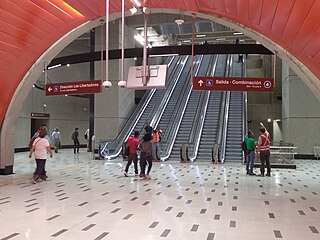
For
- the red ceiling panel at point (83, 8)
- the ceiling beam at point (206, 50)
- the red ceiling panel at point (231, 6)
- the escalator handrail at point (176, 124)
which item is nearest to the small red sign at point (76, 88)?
the red ceiling panel at point (83, 8)

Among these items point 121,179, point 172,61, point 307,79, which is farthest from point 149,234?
point 172,61

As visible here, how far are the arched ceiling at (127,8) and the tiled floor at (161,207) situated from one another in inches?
129

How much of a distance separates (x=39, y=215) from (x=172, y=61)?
2222 centimetres

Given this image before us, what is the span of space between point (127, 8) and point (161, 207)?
506cm

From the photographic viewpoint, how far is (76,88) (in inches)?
441

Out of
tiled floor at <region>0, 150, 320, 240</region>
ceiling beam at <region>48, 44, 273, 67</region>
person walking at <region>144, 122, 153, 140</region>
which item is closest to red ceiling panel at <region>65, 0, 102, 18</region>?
person walking at <region>144, 122, 153, 140</region>

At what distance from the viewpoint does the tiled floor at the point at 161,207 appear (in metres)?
4.98

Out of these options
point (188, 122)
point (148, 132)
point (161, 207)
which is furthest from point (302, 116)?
point (161, 207)

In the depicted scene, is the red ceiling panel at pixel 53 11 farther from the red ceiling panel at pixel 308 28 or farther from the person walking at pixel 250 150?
the person walking at pixel 250 150

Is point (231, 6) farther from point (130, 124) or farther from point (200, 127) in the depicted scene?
point (130, 124)

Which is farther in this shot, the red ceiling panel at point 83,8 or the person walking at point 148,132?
the person walking at point 148,132

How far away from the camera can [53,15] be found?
825 centimetres

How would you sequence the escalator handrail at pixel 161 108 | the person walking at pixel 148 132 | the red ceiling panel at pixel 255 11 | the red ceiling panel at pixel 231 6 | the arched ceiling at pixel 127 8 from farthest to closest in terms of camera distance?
the escalator handrail at pixel 161 108 < the person walking at pixel 148 132 < the red ceiling panel at pixel 231 6 < the red ceiling panel at pixel 255 11 < the arched ceiling at pixel 127 8

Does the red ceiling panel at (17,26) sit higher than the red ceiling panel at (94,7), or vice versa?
the red ceiling panel at (94,7)
